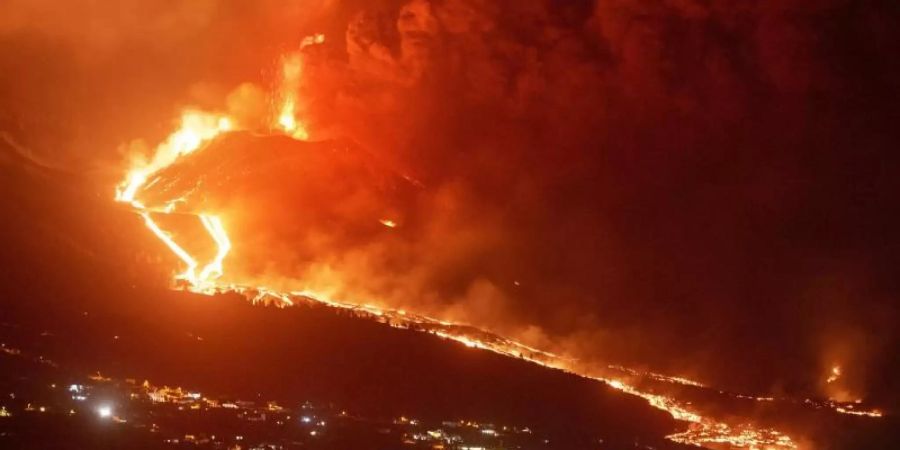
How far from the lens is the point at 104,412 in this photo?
531 inches

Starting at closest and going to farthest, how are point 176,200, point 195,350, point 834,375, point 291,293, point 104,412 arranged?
point 104,412, point 195,350, point 291,293, point 176,200, point 834,375

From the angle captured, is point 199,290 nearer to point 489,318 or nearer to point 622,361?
point 489,318

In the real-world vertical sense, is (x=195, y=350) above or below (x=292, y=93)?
below

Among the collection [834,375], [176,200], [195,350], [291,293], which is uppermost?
[176,200]

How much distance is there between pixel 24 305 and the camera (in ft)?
50.4

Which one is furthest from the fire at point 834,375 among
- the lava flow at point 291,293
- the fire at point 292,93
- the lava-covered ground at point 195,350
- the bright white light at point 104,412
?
the bright white light at point 104,412

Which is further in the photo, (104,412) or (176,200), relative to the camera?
(176,200)

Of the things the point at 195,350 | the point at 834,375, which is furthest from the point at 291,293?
the point at 834,375

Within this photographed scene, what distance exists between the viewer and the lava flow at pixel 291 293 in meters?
21.1

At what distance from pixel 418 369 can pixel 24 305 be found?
21.8 feet

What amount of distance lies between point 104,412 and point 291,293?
846 centimetres

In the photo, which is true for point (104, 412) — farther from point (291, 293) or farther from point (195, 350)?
point (291, 293)

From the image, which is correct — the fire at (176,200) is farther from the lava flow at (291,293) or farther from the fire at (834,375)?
the fire at (834,375)

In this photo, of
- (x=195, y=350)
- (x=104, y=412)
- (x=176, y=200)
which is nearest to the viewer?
(x=104, y=412)
